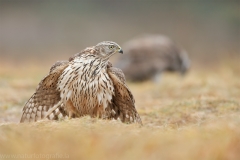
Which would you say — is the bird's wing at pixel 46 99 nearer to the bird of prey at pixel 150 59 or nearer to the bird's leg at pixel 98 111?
the bird's leg at pixel 98 111

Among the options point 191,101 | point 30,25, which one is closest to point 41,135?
point 191,101

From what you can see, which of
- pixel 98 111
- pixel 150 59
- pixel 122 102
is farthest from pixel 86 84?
pixel 150 59

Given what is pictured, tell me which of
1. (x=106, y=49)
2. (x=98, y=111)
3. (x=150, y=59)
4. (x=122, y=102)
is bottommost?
(x=98, y=111)

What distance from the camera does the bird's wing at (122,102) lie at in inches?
315

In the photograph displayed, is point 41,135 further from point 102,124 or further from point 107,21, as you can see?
point 107,21

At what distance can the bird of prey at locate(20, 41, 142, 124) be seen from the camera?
7.59 metres

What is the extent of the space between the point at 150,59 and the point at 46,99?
29.4 feet

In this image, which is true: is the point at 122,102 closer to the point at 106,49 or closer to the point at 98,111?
the point at 98,111

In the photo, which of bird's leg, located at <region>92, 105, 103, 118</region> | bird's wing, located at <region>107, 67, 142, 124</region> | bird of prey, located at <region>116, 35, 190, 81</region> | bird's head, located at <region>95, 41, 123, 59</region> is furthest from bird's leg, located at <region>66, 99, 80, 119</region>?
bird of prey, located at <region>116, 35, 190, 81</region>

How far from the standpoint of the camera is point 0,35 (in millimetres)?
22703

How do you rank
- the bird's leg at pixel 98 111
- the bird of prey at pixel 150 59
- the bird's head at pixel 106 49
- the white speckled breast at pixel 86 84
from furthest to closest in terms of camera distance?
the bird of prey at pixel 150 59 → the bird's leg at pixel 98 111 → the bird's head at pixel 106 49 → the white speckled breast at pixel 86 84

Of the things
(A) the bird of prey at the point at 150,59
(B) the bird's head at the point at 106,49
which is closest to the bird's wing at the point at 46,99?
(B) the bird's head at the point at 106,49

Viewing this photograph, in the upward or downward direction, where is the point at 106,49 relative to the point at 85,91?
upward

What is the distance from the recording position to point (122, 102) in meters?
8.12
